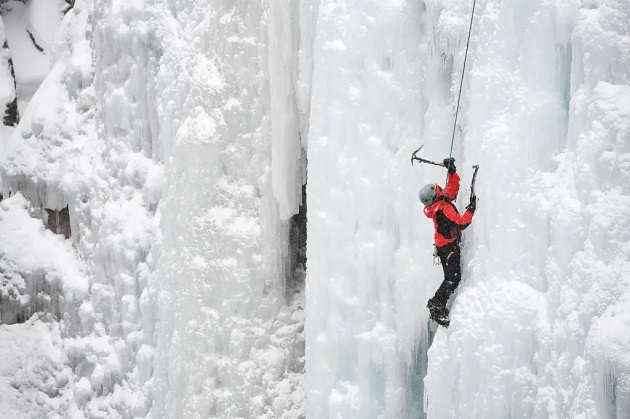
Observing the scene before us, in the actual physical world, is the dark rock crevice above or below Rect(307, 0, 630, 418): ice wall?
below

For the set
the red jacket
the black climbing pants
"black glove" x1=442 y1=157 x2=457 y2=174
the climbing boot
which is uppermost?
"black glove" x1=442 y1=157 x2=457 y2=174

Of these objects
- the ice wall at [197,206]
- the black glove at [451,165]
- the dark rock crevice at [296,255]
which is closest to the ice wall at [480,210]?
the black glove at [451,165]

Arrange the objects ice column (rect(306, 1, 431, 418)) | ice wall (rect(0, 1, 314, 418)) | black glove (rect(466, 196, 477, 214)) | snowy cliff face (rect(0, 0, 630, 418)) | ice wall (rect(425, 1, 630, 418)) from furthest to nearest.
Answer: ice wall (rect(0, 1, 314, 418)) → ice column (rect(306, 1, 431, 418)) → black glove (rect(466, 196, 477, 214)) → snowy cliff face (rect(0, 0, 630, 418)) → ice wall (rect(425, 1, 630, 418))

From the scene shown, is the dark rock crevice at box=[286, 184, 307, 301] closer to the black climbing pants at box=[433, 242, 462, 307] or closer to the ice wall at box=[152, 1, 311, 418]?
the ice wall at box=[152, 1, 311, 418]

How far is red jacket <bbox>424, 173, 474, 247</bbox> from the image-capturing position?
15.7ft

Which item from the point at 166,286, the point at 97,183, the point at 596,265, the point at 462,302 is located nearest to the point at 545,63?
the point at 596,265

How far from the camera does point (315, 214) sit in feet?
19.2

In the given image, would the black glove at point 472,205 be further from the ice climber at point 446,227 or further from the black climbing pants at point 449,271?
the black climbing pants at point 449,271

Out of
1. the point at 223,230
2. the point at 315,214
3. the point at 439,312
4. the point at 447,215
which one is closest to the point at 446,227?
the point at 447,215

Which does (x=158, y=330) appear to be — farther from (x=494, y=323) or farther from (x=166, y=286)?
(x=494, y=323)

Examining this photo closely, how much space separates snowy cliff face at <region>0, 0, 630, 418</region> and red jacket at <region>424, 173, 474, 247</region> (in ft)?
0.46

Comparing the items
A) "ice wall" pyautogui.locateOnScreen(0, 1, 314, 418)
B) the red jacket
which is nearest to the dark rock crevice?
"ice wall" pyautogui.locateOnScreen(0, 1, 314, 418)

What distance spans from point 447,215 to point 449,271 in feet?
1.38

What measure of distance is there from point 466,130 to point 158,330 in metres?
3.72
